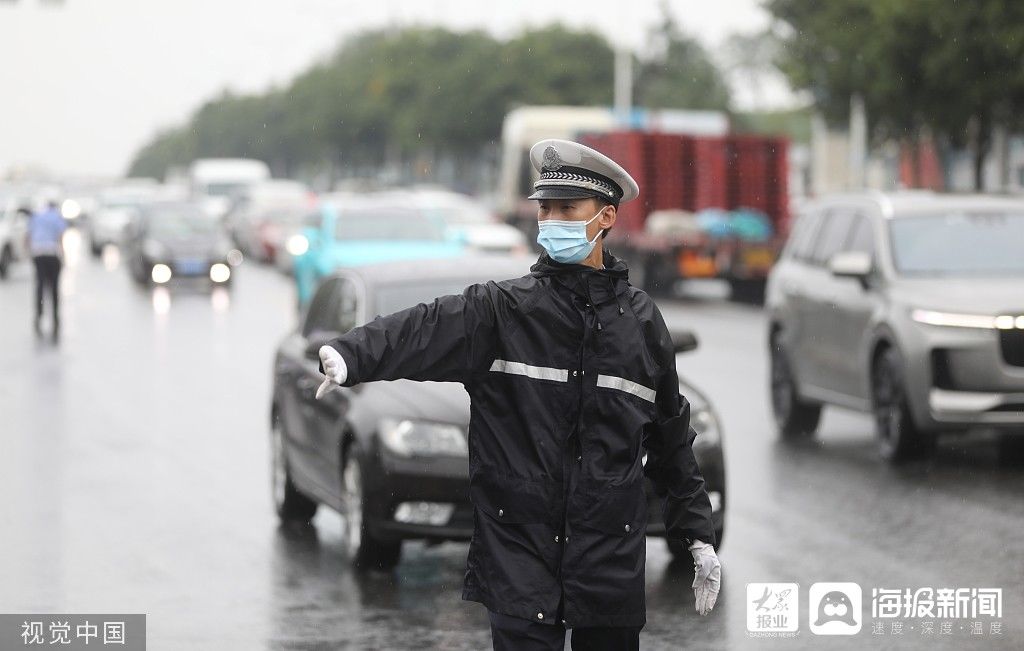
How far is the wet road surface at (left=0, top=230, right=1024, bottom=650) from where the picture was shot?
8.18 metres

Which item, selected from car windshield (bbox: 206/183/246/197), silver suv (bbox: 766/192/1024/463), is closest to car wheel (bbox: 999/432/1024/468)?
silver suv (bbox: 766/192/1024/463)

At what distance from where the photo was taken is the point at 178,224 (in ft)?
128

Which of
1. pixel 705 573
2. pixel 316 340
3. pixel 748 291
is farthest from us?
pixel 748 291

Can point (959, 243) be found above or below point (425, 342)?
below

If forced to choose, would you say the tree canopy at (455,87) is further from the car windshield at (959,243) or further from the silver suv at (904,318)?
the car windshield at (959,243)

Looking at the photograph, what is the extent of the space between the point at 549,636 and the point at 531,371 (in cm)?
63

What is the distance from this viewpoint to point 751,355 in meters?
22.4

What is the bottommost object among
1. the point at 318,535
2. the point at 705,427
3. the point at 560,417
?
the point at 318,535

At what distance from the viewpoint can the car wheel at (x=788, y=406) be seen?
1475cm

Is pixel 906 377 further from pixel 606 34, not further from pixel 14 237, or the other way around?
pixel 606 34

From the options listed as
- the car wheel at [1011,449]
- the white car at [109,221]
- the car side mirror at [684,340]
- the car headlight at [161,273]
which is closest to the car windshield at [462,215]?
the car headlight at [161,273]

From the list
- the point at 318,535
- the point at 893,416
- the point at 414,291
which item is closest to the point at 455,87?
the point at 893,416

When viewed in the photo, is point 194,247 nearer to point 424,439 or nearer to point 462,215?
point 462,215

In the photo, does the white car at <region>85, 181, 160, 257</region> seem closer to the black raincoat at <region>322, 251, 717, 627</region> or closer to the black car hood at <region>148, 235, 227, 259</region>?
the black car hood at <region>148, 235, 227, 259</region>
